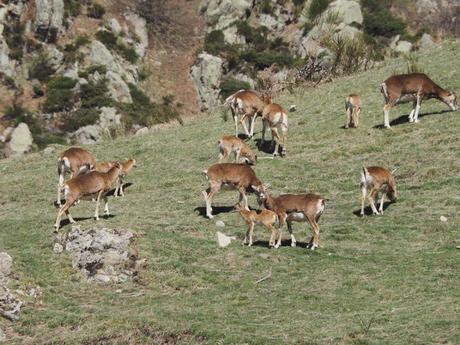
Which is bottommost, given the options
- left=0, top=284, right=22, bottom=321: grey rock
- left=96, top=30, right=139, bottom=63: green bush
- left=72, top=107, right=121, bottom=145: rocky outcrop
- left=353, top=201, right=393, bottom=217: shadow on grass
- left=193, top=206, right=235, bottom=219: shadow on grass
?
left=0, top=284, right=22, bottom=321: grey rock

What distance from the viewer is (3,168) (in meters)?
→ 31.8

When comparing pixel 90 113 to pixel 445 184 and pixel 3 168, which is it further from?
pixel 445 184

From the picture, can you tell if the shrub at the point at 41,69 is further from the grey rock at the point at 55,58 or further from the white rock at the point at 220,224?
the white rock at the point at 220,224

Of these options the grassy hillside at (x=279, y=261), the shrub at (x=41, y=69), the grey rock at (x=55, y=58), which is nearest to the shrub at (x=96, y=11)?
the grey rock at (x=55, y=58)

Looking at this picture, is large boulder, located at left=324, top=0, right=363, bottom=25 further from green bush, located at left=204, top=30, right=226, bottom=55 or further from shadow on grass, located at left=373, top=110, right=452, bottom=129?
shadow on grass, located at left=373, top=110, right=452, bottom=129

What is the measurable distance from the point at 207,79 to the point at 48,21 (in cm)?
1907

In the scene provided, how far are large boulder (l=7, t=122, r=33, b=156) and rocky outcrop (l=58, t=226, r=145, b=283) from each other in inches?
1848

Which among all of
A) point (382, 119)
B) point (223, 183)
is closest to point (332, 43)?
point (382, 119)

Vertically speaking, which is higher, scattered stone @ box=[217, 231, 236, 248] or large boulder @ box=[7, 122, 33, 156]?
large boulder @ box=[7, 122, 33, 156]

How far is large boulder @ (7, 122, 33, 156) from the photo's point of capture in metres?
62.6

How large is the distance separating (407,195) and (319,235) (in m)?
4.05

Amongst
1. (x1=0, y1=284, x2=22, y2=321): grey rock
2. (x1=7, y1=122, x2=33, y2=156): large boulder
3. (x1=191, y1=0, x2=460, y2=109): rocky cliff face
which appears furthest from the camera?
(x1=191, y1=0, x2=460, y2=109): rocky cliff face

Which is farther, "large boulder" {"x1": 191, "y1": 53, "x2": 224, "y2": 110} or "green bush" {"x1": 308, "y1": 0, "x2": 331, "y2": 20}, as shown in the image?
"large boulder" {"x1": 191, "y1": 53, "x2": 224, "y2": 110}

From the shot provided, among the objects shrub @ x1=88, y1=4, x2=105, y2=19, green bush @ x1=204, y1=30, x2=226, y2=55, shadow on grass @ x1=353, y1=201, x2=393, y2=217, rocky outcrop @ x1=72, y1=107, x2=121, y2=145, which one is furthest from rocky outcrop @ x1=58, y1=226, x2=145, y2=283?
A: shrub @ x1=88, y1=4, x2=105, y2=19
